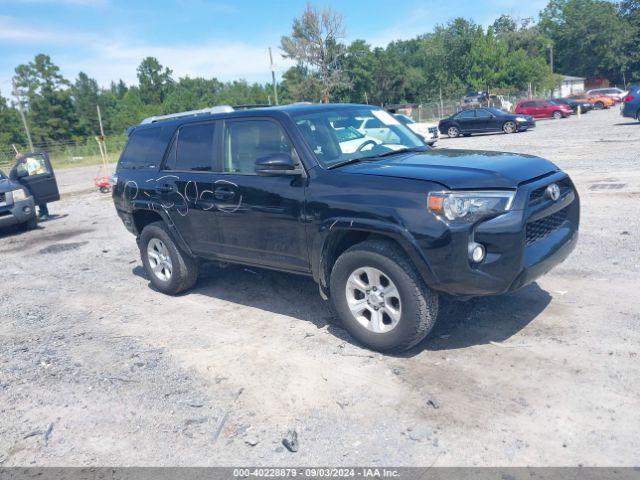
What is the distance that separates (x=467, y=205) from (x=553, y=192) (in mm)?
869

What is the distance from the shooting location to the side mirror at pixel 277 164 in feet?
14.6

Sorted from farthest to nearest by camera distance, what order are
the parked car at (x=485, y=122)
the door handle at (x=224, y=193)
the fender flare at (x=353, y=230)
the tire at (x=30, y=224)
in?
1. the parked car at (x=485, y=122)
2. the tire at (x=30, y=224)
3. the door handle at (x=224, y=193)
4. the fender flare at (x=353, y=230)

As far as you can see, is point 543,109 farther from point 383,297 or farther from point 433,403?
point 433,403

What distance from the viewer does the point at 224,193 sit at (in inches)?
205

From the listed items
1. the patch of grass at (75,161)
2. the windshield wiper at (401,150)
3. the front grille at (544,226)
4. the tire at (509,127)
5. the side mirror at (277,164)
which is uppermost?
the side mirror at (277,164)

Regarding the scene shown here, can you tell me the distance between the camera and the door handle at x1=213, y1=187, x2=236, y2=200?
16.8 ft

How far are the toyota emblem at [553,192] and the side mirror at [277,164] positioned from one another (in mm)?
1953

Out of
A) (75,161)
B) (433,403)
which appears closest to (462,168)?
(433,403)

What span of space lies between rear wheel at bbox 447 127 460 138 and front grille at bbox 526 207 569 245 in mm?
25815

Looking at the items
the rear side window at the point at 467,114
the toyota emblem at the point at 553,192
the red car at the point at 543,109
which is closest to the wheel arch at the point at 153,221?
the toyota emblem at the point at 553,192

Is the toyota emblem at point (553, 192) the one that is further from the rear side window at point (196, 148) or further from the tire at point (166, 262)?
the tire at point (166, 262)

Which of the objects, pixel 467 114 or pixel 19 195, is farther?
pixel 467 114

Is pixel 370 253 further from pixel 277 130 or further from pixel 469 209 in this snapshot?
pixel 277 130

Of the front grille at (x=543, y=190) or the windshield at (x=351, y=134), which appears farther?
the windshield at (x=351, y=134)
